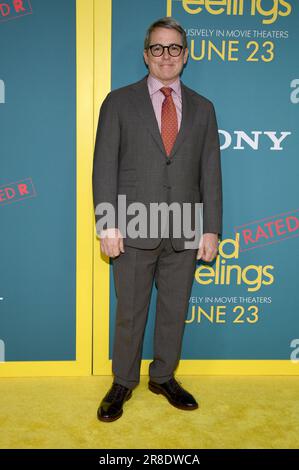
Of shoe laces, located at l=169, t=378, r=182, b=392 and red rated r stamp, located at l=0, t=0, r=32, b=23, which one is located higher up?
red rated r stamp, located at l=0, t=0, r=32, b=23

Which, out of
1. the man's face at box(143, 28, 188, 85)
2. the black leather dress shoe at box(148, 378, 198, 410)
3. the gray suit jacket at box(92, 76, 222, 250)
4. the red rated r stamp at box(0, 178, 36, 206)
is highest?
the man's face at box(143, 28, 188, 85)

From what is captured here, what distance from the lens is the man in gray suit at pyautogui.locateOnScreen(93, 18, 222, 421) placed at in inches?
86.4

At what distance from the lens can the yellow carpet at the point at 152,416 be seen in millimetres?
2084

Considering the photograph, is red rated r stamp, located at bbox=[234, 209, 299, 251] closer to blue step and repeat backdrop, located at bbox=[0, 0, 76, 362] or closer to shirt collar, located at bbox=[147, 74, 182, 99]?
shirt collar, located at bbox=[147, 74, 182, 99]

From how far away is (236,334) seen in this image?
9.01ft

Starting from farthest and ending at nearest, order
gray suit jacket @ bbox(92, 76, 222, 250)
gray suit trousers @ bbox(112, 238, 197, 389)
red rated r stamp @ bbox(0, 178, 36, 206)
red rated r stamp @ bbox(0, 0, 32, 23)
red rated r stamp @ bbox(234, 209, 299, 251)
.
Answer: red rated r stamp @ bbox(234, 209, 299, 251), red rated r stamp @ bbox(0, 178, 36, 206), red rated r stamp @ bbox(0, 0, 32, 23), gray suit trousers @ bbox(112, 238, 197, 389), gray suit jacket @ bbox(92, 76, 222, 250)

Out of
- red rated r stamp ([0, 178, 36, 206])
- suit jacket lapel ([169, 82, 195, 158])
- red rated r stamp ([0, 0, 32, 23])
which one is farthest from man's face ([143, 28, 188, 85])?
red rated r stamp ([0, 178, 36, 206])

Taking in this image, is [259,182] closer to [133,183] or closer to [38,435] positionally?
[133,183]

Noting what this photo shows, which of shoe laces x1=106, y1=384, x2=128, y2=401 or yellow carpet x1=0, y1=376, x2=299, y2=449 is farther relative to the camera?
shoe laces x1=106, y1=384, x2=128, y2=401

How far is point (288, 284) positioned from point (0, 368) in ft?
5.36

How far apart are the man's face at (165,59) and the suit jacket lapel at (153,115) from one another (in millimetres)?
92

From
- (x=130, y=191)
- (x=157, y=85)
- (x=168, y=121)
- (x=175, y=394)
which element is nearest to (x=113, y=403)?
(x=175, y=394)

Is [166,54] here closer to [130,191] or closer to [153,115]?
[153,115]

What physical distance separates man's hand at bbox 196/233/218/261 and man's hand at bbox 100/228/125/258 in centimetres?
40
